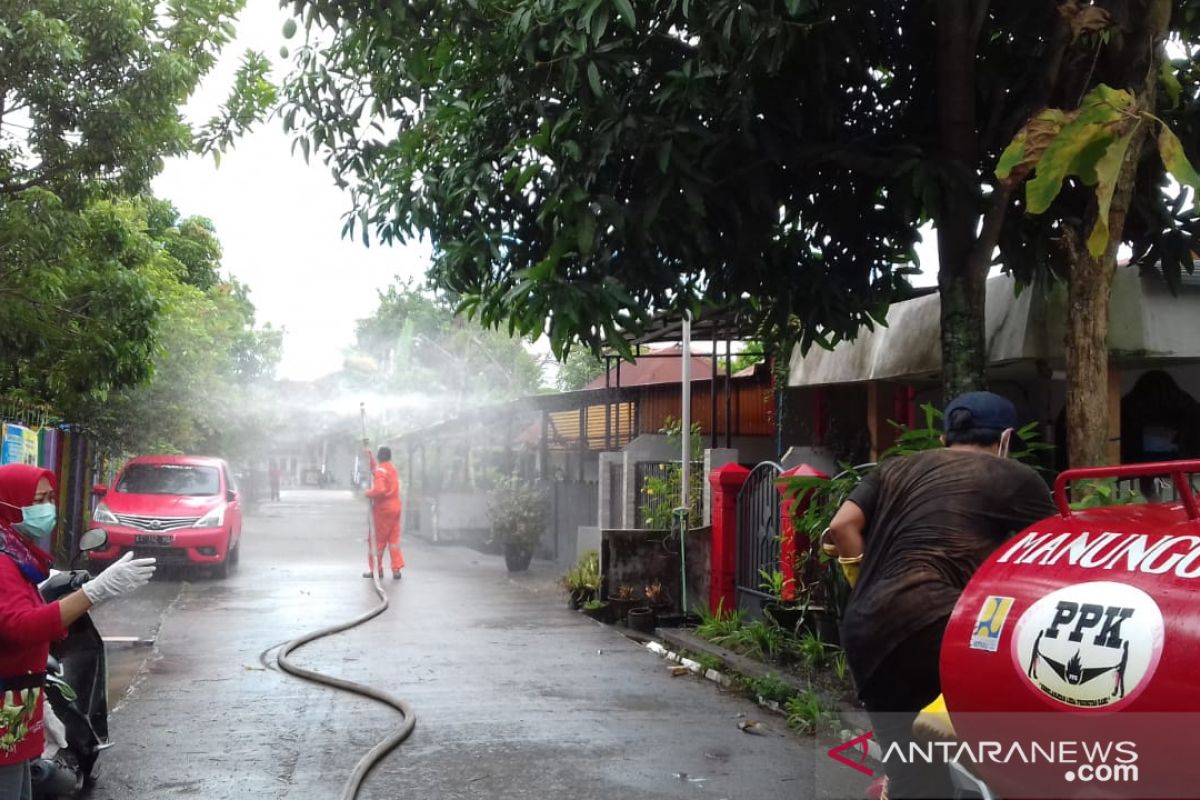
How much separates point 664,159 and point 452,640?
546cm

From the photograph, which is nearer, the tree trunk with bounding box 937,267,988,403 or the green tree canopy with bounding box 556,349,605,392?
the tree trunk with bounding box 937,267,988,403

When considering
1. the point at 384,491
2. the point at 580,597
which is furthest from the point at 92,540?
the point at 384,491

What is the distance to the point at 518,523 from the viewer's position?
17.1 m

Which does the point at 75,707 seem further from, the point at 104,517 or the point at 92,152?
the point at 104,517

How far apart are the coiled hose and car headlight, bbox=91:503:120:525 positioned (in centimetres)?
452

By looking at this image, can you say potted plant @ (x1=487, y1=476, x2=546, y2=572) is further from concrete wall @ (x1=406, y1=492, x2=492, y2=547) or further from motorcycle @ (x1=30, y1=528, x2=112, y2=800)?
motorcycle @ (x1=30, y1=528, x2=112, y2=800)

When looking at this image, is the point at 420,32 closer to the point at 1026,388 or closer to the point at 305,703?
the point at 305,703

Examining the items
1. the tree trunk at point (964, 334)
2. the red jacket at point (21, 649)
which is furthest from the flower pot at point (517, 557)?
the red jacket at point (21, 649)

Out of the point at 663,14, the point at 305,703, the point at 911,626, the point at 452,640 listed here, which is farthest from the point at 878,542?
the point at 452,640

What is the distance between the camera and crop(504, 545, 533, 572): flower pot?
1712 cm

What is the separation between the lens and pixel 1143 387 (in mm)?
11188

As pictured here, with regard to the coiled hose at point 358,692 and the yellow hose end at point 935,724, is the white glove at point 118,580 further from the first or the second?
the yellow hose end at point 935,724

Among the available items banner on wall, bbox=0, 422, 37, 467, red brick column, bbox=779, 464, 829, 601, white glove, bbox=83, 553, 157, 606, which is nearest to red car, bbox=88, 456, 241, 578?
banner on wall, bbox=0, 422, 37, 467

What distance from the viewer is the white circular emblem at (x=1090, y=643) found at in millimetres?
2500
